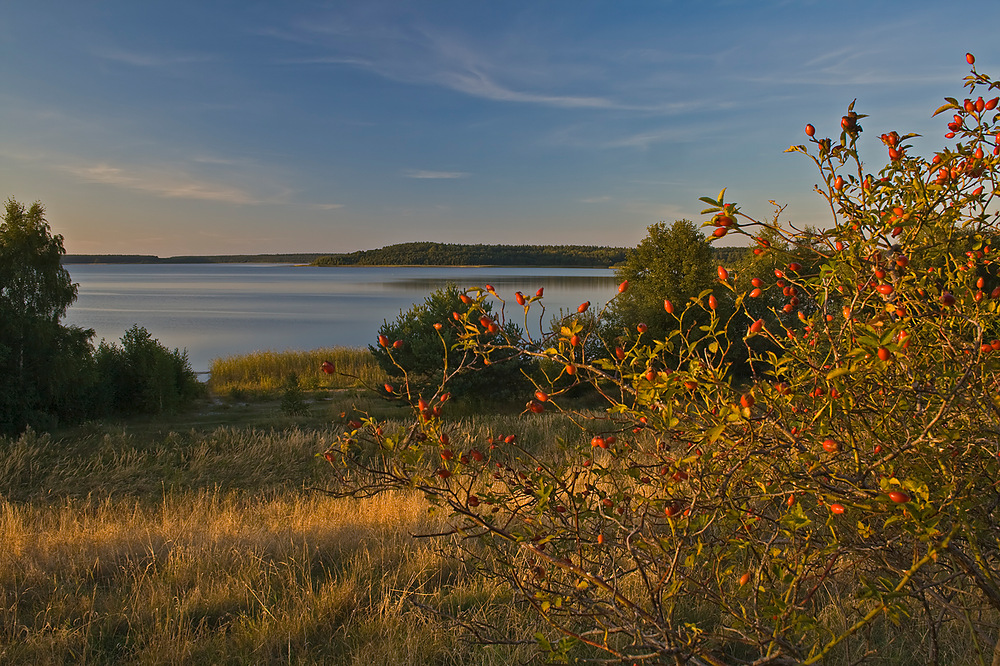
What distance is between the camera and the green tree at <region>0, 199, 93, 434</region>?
45.9 ft

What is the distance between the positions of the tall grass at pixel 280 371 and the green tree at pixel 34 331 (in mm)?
6253

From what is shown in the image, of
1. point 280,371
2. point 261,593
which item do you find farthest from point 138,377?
point 261,593

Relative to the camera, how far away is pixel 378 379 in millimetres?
21344

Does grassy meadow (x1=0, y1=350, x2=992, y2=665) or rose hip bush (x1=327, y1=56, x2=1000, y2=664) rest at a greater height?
→ rose hip bush (x1=327, y1=56, x2=1000, y2=664)

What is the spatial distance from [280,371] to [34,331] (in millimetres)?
9826

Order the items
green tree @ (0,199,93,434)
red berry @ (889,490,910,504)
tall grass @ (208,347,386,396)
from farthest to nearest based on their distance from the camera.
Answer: tall grass @ (208,347,386,396) → green tree @ (0,199,93,434) → red berry @ (889,490,910,504)

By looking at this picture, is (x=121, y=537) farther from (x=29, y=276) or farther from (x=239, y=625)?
(x=29, y=276)

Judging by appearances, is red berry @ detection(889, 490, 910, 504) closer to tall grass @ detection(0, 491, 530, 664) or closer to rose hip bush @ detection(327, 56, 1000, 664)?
rose hip bush @ detection(327, 56, 1000, 664)

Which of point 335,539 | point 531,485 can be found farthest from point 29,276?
point 531,485

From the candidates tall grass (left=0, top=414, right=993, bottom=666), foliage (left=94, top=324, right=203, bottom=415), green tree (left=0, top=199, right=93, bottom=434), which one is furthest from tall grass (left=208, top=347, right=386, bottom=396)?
tall grass (left=0, top=414, right=993, bottom=666)

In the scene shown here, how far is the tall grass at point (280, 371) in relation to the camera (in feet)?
71.4

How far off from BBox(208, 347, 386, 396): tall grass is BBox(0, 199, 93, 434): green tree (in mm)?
6253

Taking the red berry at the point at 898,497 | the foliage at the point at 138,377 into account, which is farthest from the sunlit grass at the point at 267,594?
the foliage at the point at 138,377

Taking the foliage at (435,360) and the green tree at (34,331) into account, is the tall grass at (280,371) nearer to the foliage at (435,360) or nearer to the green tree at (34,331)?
the foliage at (435,360)
